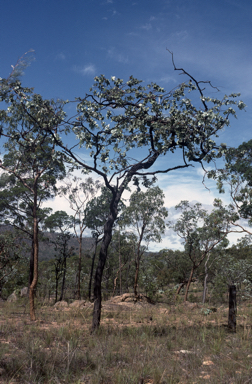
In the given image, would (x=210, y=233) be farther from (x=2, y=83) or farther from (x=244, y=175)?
(x=2, y=83)

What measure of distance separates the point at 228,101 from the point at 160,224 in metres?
18.8

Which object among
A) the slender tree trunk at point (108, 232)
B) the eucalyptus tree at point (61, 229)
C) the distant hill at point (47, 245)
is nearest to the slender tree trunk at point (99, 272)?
the slender tree trunk at point (108, 232)

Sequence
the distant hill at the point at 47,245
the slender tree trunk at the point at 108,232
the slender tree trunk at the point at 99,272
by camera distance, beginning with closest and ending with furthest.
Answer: the slender tree trunk at the point at 99,272 < the slender tree trunk at the point at 108,232 < the distant hill at the point at 47,245

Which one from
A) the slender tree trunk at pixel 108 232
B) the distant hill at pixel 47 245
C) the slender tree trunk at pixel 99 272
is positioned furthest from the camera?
the distant hill at pixel 47 245

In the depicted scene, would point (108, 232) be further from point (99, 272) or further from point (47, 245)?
point (47, 245)

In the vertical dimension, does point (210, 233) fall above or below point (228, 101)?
below

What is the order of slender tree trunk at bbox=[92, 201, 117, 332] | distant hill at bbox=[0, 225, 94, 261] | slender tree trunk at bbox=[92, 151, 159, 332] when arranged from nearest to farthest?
slender tree trunk at bbox=[92, 201, 117, 332] < slender tree trunk at bbox=[92, 151, 159, 332] < distant hill at bbox=[0, 225, 94, 261]

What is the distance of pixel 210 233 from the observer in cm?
2652

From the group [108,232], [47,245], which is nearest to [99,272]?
[108,232]

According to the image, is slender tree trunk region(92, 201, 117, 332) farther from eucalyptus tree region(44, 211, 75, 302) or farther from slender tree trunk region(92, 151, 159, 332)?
eucalyptus tree region(44, 211, 75, 302)

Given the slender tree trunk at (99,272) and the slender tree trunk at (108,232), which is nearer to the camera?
the slender tree trunk at (99,272)

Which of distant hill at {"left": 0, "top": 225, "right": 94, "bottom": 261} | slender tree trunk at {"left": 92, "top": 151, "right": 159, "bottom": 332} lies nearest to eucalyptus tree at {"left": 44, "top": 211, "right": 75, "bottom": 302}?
distant hill at {"left": 0, "top": 225, "right": 94, "bottom": 261}

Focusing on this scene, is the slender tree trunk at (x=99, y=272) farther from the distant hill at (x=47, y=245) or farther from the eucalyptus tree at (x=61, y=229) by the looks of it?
the eucalyptus tree at (x=61, y=229)

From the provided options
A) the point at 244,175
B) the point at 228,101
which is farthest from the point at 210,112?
the point at 244,175
